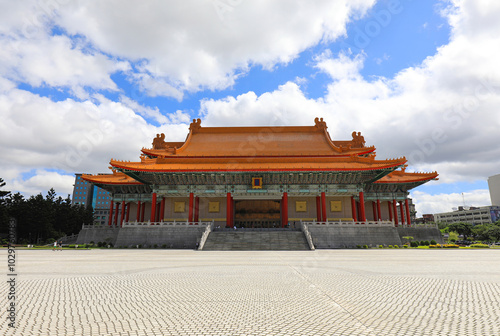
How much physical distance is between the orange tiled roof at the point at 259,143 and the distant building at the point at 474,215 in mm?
102218

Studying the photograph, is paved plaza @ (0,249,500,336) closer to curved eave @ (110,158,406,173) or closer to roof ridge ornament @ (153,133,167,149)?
curved eave @ (110,158,406,173)

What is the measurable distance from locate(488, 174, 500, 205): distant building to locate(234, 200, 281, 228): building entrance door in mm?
133591

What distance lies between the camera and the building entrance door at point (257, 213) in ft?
132

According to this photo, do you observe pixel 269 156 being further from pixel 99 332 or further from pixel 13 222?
pixel 99 332

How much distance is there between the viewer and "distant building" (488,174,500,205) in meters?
124

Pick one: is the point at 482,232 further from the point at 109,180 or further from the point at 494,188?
the point at 494,188

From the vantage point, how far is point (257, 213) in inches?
1591

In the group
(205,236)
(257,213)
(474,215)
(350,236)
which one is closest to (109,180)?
(205,236)

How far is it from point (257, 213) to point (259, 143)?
35.7ft

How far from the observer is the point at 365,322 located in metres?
5.09

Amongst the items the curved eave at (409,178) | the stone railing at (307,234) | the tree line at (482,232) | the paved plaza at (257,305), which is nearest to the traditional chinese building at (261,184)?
the curved eave at (409,178)

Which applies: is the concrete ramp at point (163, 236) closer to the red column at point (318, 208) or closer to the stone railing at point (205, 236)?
the stone railing at point (205, 236)

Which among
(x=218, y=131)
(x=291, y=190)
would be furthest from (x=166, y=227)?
(x=218, y=131)

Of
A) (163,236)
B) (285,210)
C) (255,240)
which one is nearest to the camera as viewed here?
(255,240)
